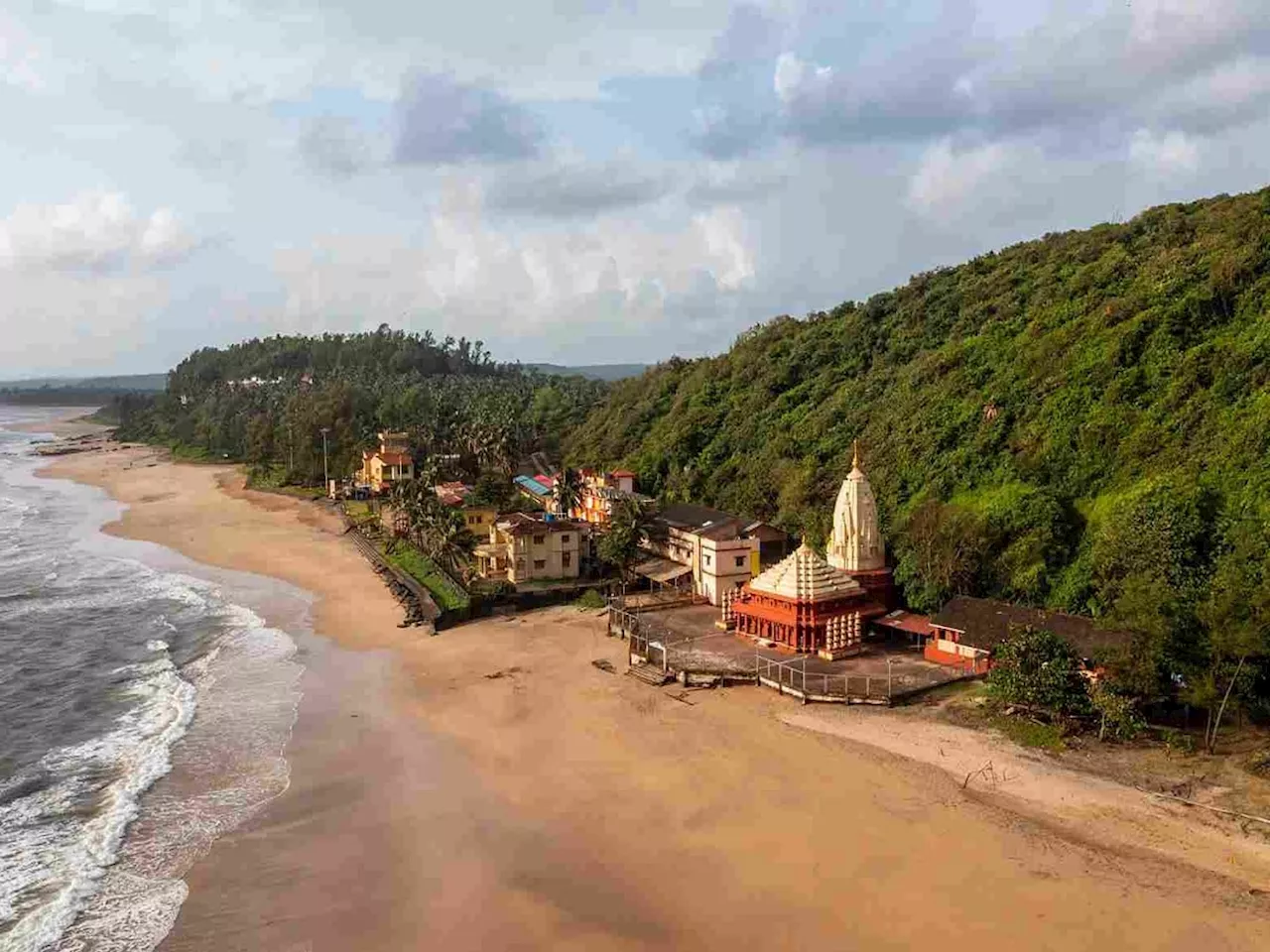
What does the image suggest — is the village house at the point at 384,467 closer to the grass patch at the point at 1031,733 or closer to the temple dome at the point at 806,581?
the temple dome at the point at 806,581

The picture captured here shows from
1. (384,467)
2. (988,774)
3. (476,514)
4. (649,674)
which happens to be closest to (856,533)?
(649,674)

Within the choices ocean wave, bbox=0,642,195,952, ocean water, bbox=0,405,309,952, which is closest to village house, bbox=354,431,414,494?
ocean water, bbox=0,405,309,952

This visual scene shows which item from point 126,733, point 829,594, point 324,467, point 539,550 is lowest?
point 126,733

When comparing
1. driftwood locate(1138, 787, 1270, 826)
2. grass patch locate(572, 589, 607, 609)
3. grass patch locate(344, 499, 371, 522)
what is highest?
grass patch locate(344, 499, 371, 522)

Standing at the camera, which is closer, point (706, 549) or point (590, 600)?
point (706, 549)

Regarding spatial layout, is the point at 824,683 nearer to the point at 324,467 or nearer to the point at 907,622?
the point at 907,622

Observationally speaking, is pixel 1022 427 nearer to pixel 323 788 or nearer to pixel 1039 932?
pixel 1039 932

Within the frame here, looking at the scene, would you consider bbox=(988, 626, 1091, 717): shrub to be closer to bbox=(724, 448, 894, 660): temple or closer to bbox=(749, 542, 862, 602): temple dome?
bbox=(724, 448, 894, 660): temple
